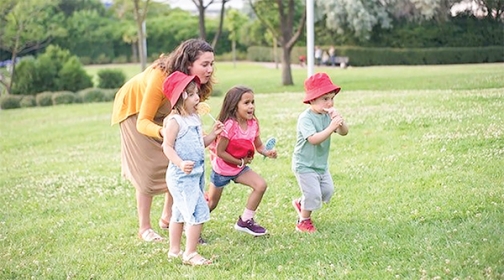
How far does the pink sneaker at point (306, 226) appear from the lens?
6637 millimetres

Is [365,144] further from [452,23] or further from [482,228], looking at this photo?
[482,228]

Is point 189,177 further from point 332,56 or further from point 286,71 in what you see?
point 332,56

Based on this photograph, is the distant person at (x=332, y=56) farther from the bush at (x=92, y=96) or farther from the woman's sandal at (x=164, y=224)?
the woman's sandal at (x=164, y=224)

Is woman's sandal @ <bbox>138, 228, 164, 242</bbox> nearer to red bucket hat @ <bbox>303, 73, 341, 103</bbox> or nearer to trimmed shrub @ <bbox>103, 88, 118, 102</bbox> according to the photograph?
red bucket hat @ <bbox>303, 73, 341, 103</bbox>

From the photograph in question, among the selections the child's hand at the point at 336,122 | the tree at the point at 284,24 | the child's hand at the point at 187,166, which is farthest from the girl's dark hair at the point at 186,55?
the tree at the point at 284,24

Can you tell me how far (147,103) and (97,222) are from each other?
2117 mm

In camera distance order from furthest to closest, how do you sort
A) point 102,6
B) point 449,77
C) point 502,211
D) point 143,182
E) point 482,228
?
point 102,6 < point 449,77 < point 143,182 < point 502,211 < point 482,228

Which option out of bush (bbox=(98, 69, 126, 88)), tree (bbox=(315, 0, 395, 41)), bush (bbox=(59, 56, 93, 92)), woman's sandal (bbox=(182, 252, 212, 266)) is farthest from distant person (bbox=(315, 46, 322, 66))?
woman's sandal (bbox=(182, 252, 212, 266))

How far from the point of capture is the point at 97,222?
7965mm

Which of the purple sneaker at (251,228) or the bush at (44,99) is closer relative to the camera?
the purple sneaker at (251,228)

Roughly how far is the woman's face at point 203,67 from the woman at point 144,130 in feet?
0.21

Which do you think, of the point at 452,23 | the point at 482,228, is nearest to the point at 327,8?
the point at 452,23

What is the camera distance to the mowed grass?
5605 millimetres

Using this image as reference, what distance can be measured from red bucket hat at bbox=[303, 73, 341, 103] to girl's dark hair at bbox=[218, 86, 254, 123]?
51cm
